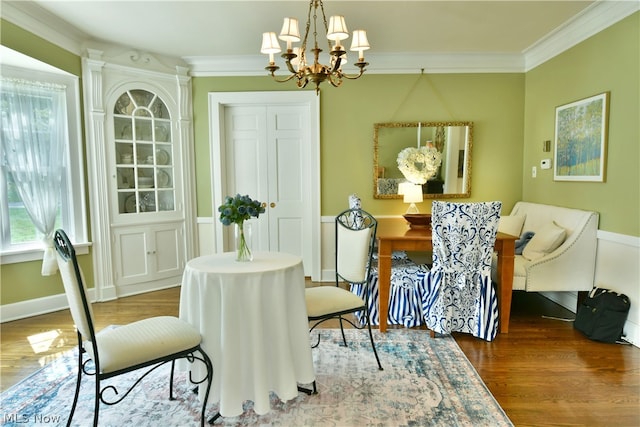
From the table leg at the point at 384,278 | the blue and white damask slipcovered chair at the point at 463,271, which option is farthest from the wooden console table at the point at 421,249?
the blue and white damask slipcovered chair at the point at 463,271

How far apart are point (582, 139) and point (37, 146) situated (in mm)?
4974

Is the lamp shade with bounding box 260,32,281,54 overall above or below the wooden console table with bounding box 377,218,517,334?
above

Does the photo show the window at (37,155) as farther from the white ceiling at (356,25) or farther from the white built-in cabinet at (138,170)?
the white ceiling at (356,25)

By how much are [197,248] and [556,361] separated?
3.72m

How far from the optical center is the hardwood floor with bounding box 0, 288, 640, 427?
1.99 m

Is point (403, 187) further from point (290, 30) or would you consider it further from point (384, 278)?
point (290, 30)

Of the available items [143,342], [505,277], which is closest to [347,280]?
[505,277]

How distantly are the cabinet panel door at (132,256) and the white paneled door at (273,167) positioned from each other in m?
0.86

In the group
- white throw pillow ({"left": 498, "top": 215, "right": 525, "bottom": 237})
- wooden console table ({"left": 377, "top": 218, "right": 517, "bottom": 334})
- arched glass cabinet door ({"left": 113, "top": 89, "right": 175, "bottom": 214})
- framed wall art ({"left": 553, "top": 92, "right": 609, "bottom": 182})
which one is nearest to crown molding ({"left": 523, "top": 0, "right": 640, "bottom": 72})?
framed wall art ({"left": 553, "top": 92, "right": 609, "bottom": 182})

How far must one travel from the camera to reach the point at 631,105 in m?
2.84

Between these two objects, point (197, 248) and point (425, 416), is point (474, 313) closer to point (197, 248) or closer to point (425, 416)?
point (425, 416)

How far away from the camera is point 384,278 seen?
296 cm

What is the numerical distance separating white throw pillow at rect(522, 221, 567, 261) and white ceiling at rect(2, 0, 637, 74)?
5.74 feet

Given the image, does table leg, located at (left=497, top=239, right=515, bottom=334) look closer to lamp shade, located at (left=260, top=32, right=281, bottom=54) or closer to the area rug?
the area rug
